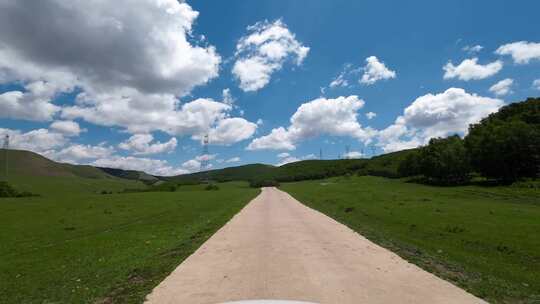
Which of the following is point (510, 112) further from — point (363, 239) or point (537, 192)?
point (363, 239)

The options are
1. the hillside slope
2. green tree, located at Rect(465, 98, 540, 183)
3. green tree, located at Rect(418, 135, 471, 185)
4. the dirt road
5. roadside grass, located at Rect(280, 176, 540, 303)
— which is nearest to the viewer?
the dirt road

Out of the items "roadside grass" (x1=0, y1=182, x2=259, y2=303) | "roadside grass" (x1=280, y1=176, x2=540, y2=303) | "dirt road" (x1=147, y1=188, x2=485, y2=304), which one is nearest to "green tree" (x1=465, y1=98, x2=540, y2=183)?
"roadside grass" (x1=280, y1=176, x2=540, y2=303)

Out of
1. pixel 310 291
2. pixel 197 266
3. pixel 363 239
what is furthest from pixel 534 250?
pixel 197 266

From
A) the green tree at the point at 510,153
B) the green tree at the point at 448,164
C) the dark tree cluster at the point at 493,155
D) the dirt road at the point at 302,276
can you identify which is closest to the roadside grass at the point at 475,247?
the dirt road at the point at 302,276

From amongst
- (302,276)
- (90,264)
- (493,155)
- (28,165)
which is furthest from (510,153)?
(28,165)

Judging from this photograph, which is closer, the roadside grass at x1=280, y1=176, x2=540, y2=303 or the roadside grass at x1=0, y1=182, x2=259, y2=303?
the roadside grass at x1=0, y1=182, x2=259, y2=303

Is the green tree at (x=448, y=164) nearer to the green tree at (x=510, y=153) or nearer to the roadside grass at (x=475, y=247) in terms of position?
the green tree at (x=510, y=153)

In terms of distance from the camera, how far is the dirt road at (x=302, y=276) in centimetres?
759

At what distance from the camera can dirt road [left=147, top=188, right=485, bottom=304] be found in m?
7.59

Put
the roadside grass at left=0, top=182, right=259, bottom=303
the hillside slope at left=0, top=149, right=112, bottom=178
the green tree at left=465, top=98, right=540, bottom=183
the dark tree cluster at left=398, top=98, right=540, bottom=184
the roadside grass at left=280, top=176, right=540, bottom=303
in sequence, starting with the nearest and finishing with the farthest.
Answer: the roadside grass at left=0, top=182, right=259, bottom=303 → the roadside grass at left=280, top=176, right=540, bottom=303 → the green tree at left=465, top=98, right=540, bottom=183 → the dark tree cluster at left=398, top=98, right=540, bottom=184 → the hillside slope at left=0, top=149, right=112, bottom=178

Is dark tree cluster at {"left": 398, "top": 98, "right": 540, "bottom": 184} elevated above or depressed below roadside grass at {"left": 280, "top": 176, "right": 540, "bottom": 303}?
above

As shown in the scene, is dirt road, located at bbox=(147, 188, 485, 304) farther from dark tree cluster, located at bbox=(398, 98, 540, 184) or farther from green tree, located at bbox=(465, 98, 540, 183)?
green tree, located at bbox=(465, 98, 540, 183)

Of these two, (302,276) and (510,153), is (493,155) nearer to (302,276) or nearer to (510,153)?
(510,153)

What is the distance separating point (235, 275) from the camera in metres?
9.41
